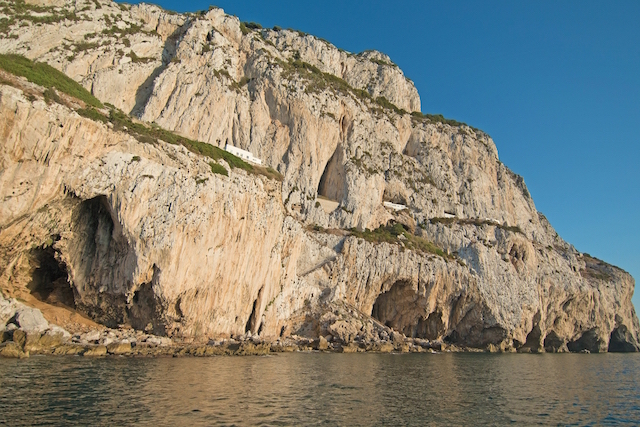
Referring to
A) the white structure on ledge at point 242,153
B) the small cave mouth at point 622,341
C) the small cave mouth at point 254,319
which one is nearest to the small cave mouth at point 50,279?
the small cave mouth at point 254,319

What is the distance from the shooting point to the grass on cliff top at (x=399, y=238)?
53.6 meters

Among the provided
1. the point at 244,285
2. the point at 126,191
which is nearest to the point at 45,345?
the point at 126,191

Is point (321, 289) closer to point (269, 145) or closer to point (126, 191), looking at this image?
point (269, 145)

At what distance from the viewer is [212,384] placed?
18.7m

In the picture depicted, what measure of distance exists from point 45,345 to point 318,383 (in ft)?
53.2

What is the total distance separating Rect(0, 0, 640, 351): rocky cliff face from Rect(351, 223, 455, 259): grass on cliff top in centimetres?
40

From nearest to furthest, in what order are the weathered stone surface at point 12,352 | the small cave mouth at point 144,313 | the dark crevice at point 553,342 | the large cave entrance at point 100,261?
the weathered stone surface at point 12,352 < the large cave entrance at point 100,261 < the small cave mouth at point 144,313 < the dark crevice at point 553,342

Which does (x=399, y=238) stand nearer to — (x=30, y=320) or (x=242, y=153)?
(x=242, y=153)

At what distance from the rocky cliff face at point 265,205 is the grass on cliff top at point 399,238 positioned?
399 millimetres

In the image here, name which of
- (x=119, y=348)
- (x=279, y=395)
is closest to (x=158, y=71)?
(x=119, y=348)

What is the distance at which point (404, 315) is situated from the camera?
53562 millimetres

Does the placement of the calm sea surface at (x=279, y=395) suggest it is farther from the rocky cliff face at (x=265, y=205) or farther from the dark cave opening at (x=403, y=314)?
the dark cave opening at (x=403, y=314)

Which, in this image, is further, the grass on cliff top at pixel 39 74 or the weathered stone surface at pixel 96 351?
the grass on cliff top at pixel 39 74

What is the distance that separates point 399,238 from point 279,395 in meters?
39.8
